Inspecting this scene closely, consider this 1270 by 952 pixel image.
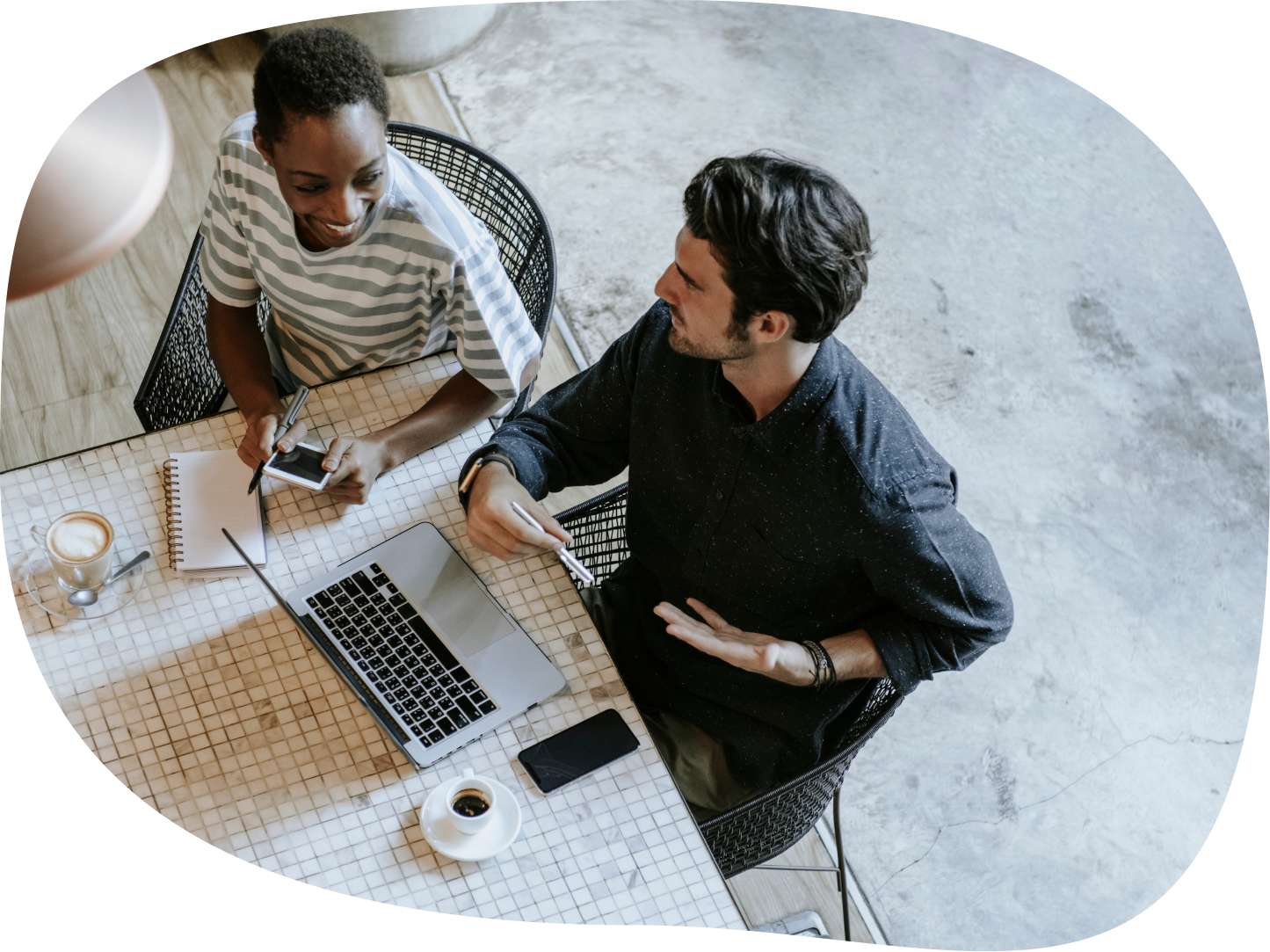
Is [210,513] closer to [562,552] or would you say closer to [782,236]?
[562,552]

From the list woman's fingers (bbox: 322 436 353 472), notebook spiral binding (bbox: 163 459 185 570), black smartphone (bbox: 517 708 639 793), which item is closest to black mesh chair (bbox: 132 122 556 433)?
notebook spiral binding (bbox: 163 459 185 570)

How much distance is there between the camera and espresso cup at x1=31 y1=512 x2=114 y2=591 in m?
1.51

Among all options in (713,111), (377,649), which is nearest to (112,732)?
(377,649)

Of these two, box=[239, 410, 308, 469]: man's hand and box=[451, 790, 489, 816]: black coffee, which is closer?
box=[451, 790, 489, 816]: black coffee

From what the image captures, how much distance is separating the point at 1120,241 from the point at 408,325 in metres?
2.61

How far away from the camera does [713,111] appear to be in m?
3.62

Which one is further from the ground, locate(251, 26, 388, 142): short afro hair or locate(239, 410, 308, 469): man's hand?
locate(251, 26, 388, 142): short afro hair

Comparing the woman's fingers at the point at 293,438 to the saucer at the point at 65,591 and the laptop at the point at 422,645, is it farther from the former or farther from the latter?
the saucer at the point at 65,591

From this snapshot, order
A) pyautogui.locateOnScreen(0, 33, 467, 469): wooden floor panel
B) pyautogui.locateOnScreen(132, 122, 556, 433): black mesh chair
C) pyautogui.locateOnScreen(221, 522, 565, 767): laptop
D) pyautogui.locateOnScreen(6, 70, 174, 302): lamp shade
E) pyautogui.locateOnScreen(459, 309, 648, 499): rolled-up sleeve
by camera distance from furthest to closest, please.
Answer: pyautogui.locateOnScreen(0, 33, 467, 469): wooden floor panel → pyautogui.locateOnScreen(132, 122, 556, 433): black mesh chair → pyautogui.locateOnScreen(459, 309, 648, 499): rolled-up sleeve → pyautogui.locateOnScreen(221, 522, 565, 767): laptop → pyautogui.locateOnScreen(6, 70, 174, 302): lamp shade

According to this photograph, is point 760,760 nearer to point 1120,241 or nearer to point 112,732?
point 112,732

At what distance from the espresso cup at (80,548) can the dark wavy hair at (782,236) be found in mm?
947

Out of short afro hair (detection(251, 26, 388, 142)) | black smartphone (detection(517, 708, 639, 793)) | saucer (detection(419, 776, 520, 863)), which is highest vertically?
short afro hair (detection(251, 26, 388, 142))

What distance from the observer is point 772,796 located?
60.4 inches

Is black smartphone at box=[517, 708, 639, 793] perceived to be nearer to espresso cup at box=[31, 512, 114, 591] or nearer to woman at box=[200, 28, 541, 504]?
woman at box=[200, 28, 541, 504]
